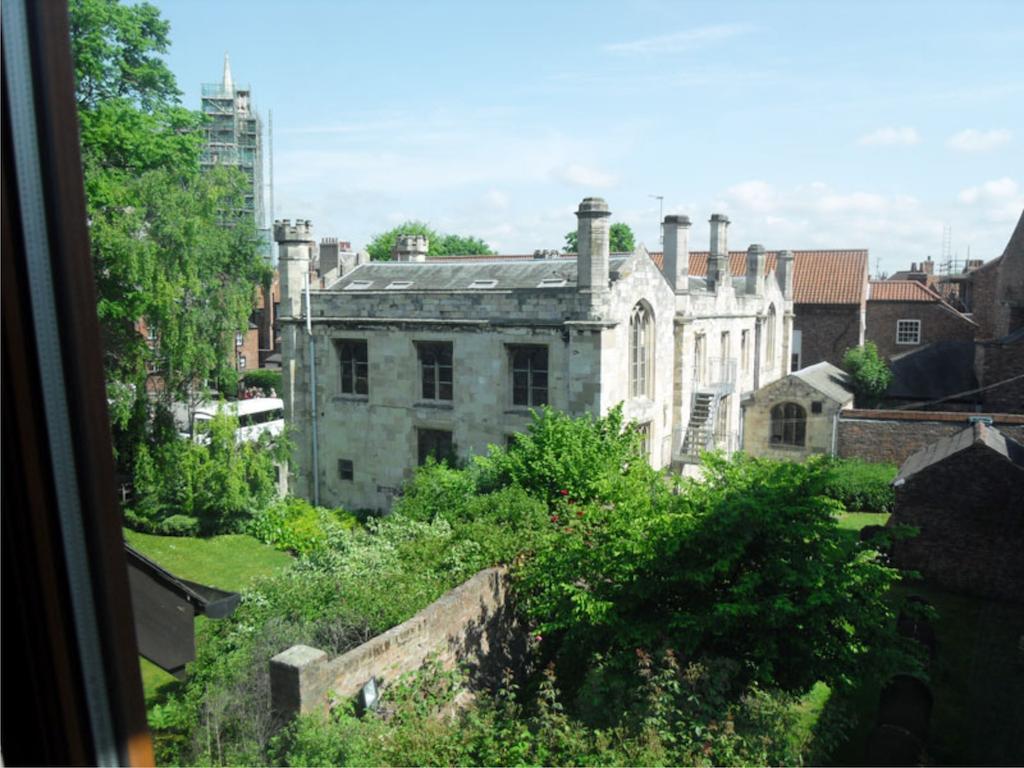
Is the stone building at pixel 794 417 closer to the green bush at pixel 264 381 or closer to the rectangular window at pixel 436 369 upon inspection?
the rectangular window at pixel 436 369

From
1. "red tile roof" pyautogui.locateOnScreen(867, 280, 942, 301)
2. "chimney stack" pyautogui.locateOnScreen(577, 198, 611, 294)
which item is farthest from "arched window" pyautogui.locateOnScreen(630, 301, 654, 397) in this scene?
"red tile roof" pyautogui.locateOnScreen(867, 280, 942, 301)

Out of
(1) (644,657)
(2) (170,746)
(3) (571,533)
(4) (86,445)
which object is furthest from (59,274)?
(3) (571,533)

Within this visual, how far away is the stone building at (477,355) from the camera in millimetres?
17953

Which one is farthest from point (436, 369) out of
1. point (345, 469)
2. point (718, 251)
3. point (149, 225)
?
point (718, 251)

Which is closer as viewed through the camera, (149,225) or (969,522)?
(969,522)

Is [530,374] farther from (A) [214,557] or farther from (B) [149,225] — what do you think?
(B) [149,225]

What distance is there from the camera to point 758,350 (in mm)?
31328

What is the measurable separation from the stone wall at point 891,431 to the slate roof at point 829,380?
1068 mm

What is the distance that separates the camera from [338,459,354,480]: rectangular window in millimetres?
21719

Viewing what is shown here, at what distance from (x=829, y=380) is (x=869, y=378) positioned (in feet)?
6.73

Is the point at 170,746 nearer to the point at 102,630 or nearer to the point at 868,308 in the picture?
the point at 102,630

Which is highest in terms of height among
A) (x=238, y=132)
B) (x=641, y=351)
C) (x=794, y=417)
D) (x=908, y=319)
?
(x=238, y=132)

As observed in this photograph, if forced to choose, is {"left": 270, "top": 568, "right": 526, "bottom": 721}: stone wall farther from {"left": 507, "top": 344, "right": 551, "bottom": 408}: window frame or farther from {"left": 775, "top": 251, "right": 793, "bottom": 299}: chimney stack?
{"left": 775, "top": 251, "right": 793, "bottom": 299}: chimney stack

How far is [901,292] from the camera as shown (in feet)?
125
